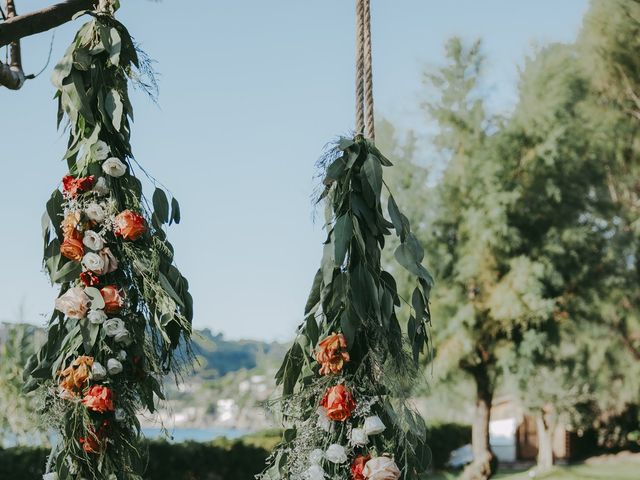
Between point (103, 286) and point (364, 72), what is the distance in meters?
0.87

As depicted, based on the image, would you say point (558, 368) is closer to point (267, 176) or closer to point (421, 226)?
point (421, 226)

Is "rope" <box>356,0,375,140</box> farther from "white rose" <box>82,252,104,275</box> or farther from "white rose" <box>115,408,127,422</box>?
"white rose" <box>115,408,127,422</box>

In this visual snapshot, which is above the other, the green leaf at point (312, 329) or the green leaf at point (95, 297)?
the green leaf at point (95, 297)

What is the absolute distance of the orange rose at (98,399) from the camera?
196cm

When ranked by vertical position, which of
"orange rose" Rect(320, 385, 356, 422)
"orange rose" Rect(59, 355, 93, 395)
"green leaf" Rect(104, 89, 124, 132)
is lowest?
"orange rose" Rect(320, 385, 356, 422)

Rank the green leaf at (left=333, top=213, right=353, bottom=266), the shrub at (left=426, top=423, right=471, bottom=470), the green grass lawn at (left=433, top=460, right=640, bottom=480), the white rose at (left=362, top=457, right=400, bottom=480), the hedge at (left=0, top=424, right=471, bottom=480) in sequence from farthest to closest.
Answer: the shrub at (left=426, top=423, right=471, bottom=470), the green grass lawn at (left=433, top=460, right=640, bottom=480), the hedge at (left=0, top=424, right=471, bottom=480), the green leaf at (left=333, top=213, right=353, bottom=266), the white rose at (left=362, top=457, right=400, bottom=480)

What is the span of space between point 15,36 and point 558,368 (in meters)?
11.1

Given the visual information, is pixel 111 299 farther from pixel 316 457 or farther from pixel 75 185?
pixel 316 457

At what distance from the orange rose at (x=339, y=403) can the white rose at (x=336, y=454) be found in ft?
0.21

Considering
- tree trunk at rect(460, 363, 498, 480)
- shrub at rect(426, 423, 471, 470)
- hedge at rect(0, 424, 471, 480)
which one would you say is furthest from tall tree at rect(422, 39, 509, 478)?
hedge at rect(0, 424, 471, 480)

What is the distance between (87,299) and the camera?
2029mm

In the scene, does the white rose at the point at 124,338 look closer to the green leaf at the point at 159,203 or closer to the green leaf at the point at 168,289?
the green leaf at the point at 168,289

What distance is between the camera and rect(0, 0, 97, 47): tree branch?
221 centimetres

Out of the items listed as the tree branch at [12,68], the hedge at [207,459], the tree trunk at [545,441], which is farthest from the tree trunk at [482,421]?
the tree branch at [12,68]
